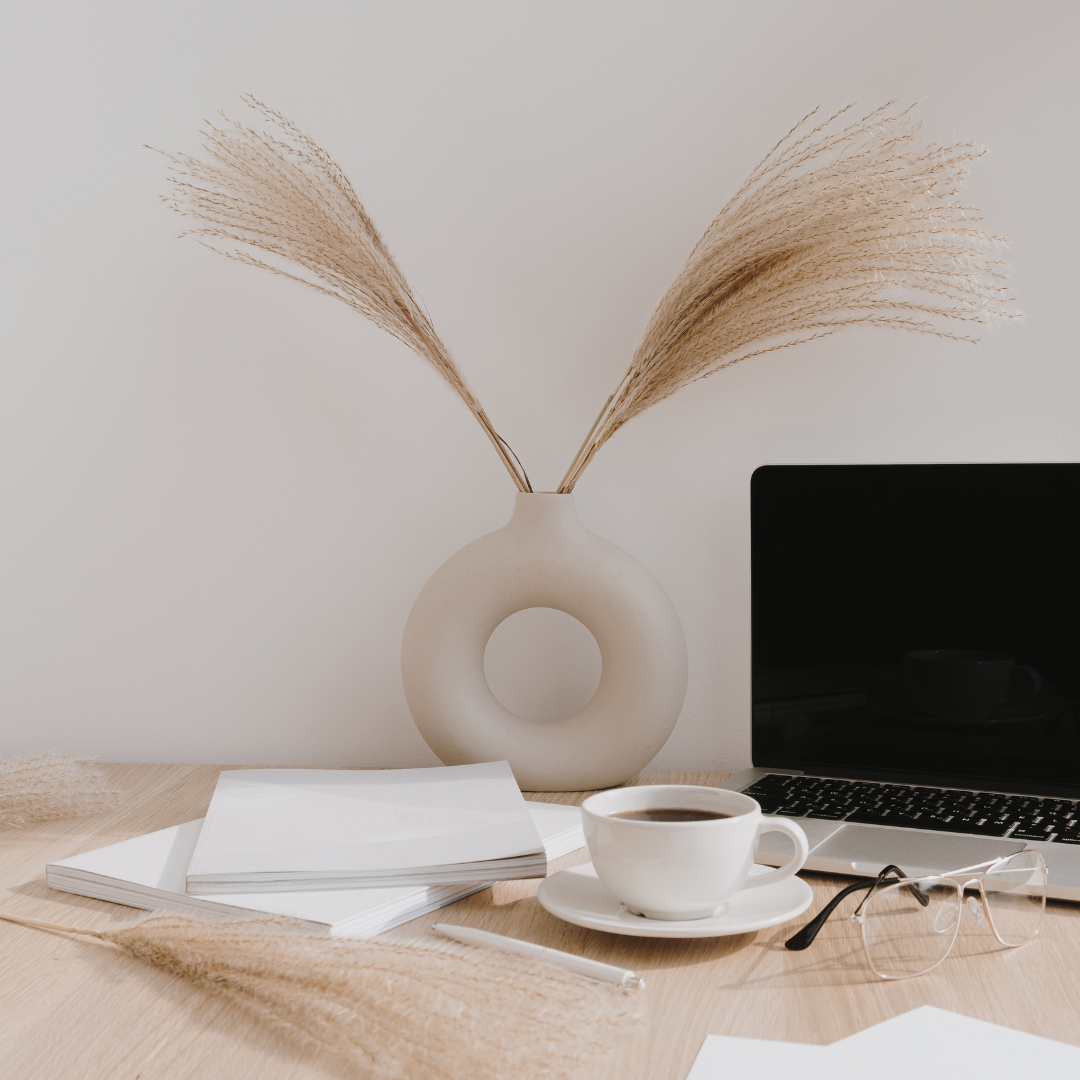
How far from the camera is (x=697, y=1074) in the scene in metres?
0.41

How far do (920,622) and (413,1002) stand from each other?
1.94 ft

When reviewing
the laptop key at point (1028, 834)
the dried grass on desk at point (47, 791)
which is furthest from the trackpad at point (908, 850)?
the dried grass on desk at point (47, 791)

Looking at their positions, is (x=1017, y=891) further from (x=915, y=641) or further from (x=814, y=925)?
(x=915, y=641)

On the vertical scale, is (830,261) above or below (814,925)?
above

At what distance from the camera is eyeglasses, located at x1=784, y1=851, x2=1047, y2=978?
0.52m

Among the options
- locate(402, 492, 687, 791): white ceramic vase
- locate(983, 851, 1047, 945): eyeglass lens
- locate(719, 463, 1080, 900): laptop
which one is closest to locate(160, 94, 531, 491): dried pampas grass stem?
locate(402, 492, 687, 791): white ceramic vase

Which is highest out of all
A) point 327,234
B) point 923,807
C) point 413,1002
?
point 327,234

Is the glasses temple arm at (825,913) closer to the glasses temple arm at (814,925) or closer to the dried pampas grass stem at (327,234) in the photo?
the glasses temple arm at (814,925)

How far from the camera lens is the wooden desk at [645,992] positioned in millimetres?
431

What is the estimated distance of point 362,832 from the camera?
657mm

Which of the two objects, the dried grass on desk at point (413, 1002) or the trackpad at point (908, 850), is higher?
the dried grass on desk at point (413, 1002)

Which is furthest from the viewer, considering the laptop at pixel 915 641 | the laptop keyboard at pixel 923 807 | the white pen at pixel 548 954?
the laptop at pixel 915 641

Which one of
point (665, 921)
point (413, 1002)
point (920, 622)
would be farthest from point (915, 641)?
point (413, 1002)

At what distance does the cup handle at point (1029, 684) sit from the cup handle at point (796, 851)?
1.11 feet
